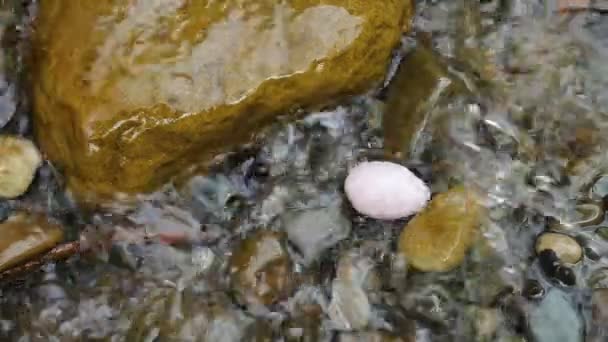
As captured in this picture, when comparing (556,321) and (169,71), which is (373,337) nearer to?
(556,321)

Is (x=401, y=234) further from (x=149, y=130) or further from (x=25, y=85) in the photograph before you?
(x=25, y=85)

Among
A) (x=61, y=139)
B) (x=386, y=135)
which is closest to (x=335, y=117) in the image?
(x=386, y=135)

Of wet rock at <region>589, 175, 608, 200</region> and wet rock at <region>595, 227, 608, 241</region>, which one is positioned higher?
wet rock at <region>589, 175, 608, 200</region>

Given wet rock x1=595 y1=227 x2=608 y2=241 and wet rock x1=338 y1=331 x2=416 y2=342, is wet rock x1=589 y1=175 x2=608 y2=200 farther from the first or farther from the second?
wet rock x1=338 y1=331 x2=416 y2=342

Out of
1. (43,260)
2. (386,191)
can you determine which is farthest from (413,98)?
(43,260)

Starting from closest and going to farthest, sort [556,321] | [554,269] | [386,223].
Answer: [556,321] < [554,269] < [386,223]

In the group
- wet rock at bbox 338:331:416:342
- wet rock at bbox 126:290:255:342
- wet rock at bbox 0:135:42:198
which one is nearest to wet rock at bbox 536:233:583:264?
wet rock at bbox 338:331:416:342
